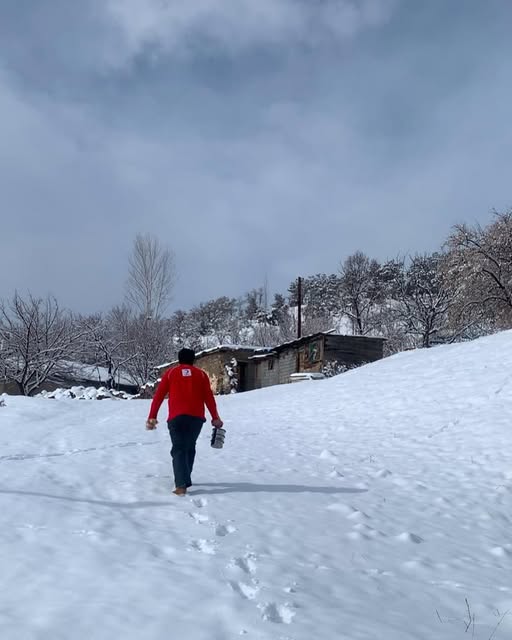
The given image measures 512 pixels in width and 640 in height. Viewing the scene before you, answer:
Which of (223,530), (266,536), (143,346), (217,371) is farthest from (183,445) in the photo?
(143,346)

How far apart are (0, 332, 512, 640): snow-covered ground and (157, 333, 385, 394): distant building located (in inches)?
738

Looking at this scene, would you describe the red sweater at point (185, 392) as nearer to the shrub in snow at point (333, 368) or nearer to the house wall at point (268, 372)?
the shrub in snow at point (333, 368)

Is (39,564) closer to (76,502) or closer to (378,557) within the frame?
(76,502)

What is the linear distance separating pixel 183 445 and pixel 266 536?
6.29ft

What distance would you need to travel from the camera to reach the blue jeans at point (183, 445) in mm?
6871

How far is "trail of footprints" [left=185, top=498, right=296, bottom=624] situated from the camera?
3699 millimetres

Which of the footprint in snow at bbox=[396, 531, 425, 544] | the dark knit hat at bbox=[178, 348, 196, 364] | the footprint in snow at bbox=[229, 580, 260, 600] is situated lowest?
the footprint in snow at bbox=[396, 531, 425, 544]

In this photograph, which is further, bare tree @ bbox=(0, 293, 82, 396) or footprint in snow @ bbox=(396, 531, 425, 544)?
bare tree @ bbox=(0, 293, 82, 396)

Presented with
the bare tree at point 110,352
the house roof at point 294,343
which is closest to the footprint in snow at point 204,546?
the house roof at point 294,343

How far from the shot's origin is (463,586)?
468 centimetres

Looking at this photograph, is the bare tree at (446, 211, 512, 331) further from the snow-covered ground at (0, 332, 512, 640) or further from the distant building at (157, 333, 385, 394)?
the snow-covered ground at (0, 332, 512, 640)

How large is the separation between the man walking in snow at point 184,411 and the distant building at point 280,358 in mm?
23988

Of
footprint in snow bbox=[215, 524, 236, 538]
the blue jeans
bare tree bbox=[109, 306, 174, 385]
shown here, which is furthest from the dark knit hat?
bare tree bbox=[109, 306, 174, 385]

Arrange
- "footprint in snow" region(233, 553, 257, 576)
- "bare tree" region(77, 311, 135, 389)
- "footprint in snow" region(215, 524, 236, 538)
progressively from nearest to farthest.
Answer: "footprint in snow" region(233, 553, 257, 576) → "footprint in snow" region(215, 524, 236, 538) → "bare tree" region(77, 311, 135, 389)
